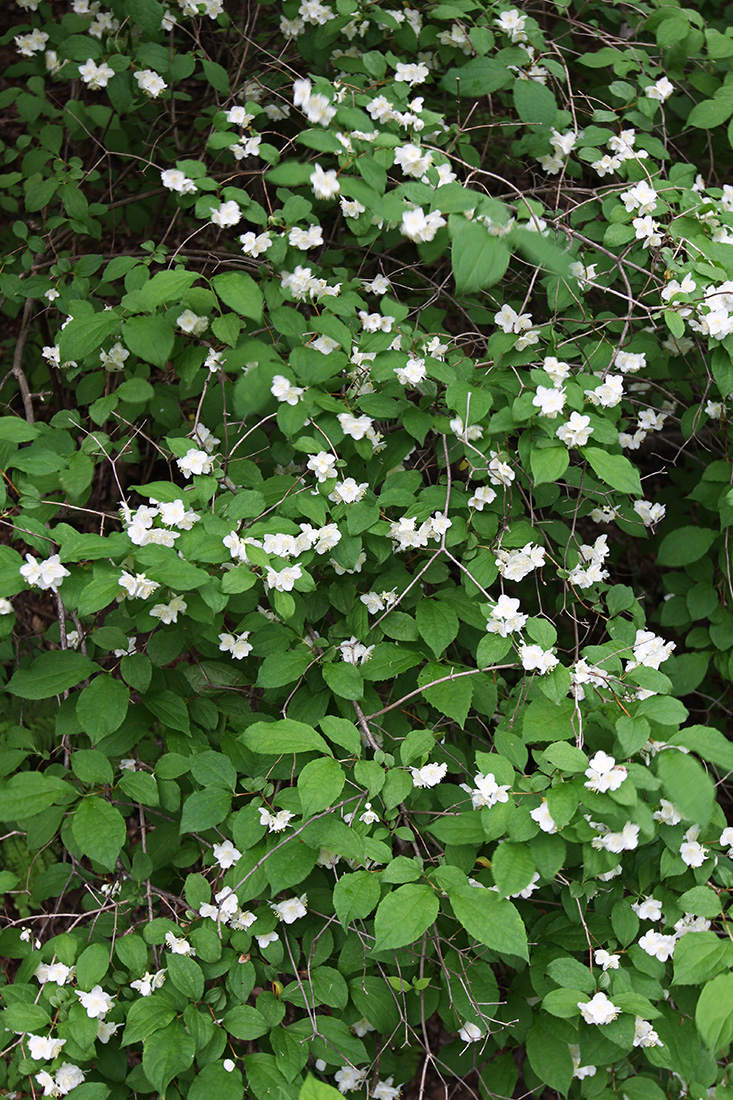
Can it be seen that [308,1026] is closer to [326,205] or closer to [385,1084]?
[385,1084]

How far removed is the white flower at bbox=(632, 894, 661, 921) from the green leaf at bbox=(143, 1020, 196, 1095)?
0.88 metres

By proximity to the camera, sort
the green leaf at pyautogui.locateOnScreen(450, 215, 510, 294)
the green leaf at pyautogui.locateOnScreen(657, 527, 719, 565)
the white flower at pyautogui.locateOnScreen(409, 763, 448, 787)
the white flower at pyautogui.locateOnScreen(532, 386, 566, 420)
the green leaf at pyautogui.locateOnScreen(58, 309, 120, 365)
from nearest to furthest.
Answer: the green leaf at pyautogui.locateOnScreen(450, 215, 510, 294) < the white flower at pyautogui.locateOnScreen(409, 763, 448, 787) < the white flower at pyautogui.locateOnScreen(532, 386, 566, 420) < the green leaf at pyautogui.locateOnScreen(58, 309, 120, 365) < the green leaf at pyautogui.locateOnScreen(657, 527, 719, 565)

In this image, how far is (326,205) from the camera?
7.89ft

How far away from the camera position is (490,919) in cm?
141

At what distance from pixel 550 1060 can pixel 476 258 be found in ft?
4.90

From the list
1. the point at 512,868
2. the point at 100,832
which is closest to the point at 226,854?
the point at 100,832

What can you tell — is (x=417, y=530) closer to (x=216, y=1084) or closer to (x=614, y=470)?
(x=614, y=470)

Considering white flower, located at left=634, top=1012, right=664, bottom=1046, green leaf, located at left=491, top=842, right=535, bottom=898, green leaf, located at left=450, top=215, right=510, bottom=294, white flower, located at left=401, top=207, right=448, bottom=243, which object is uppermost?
green leaf, located at left=450, top=215, right=510, bottom=294

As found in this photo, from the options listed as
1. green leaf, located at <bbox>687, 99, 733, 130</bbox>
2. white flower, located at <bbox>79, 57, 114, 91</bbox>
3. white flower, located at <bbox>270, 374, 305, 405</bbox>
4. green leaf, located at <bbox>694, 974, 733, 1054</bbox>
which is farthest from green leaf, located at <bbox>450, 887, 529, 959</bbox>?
white flower, located at <bbox>79, 57, 114, 91</bbox>

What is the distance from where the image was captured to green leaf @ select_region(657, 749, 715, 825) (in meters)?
1.37

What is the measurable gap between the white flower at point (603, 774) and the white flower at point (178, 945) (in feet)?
2.69

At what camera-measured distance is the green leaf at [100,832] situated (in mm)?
1569

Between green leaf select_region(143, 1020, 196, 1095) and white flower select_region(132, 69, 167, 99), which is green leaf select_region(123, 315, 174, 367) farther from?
green leaf select_region(143, 1020, 196, 1095)

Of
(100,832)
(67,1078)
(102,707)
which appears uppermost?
(102,707)
